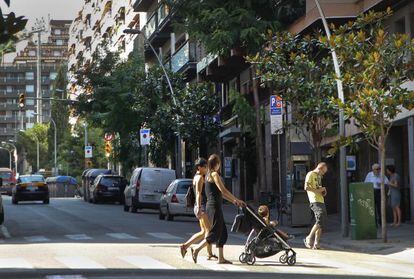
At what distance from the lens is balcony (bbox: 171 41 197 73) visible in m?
42.8

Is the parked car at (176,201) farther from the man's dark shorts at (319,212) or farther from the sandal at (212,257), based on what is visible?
the sandal at (212,257)

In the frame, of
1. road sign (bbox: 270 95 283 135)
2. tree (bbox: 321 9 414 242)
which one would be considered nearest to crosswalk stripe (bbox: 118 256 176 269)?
tree (bbox: 321 9 414 242)

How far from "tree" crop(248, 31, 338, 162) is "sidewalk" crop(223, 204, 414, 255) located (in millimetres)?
2242

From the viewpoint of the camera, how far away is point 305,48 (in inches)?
790

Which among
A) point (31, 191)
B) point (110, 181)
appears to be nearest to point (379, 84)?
point (110, 181)

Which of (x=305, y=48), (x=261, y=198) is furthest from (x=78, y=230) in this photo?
(x=305, y=48)

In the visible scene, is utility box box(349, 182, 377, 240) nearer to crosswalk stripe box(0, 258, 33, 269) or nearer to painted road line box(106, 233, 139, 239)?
painted road line box(106, 233, 139, 239)

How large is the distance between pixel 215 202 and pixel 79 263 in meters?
2.47

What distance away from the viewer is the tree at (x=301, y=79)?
18.6 meters

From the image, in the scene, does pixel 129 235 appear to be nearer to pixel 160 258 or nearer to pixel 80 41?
pixel 160 258

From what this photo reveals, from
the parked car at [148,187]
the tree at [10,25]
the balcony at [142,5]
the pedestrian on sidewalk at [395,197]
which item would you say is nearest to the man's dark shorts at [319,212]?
the pedestrian on sidewalk at [395,197]

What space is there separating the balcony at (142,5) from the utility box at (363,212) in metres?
39.9

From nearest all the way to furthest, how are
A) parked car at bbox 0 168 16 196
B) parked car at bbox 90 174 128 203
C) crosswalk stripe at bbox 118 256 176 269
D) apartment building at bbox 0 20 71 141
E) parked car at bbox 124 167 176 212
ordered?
1. crosswalk stripe at bbox 118 256 176 269
2. parked car at bbox 124 167 176 212
3. parked car at bbox 90 174 128 203
4. parked car at bbox 0 168 16 196
5. apartment building at bbox 0 20 71 141

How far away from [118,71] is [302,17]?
20.9m
